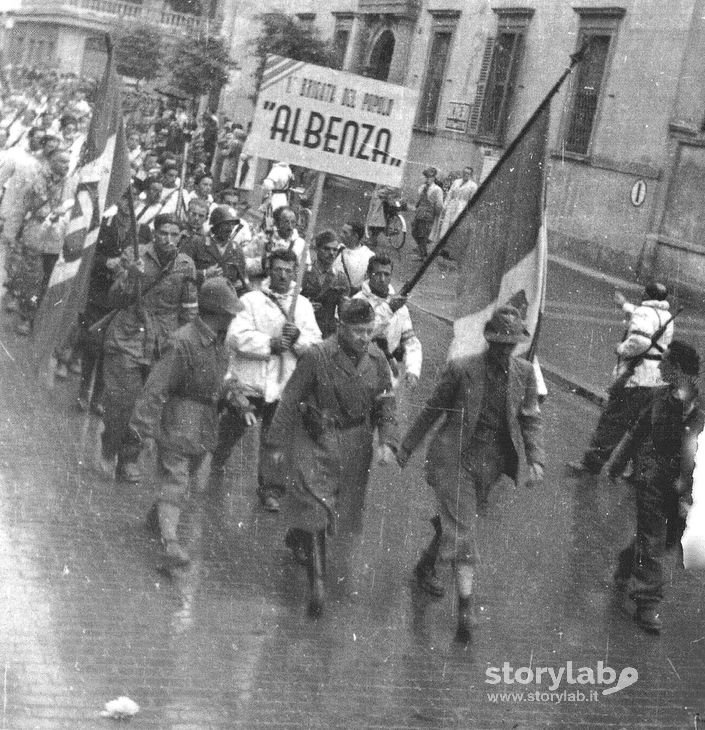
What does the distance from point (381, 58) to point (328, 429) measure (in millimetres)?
30444

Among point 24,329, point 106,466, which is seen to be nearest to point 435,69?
point 24,329

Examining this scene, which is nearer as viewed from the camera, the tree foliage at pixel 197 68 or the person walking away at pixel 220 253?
the person walking away at pixel 220 253

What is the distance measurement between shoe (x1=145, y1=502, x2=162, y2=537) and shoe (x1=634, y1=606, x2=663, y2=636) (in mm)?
2704

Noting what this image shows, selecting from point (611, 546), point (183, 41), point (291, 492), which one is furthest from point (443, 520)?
point (183, 41)

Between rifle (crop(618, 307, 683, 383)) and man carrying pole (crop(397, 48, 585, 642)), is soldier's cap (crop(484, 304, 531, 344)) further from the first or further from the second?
rifle (crop(618, 307, 683, 383))

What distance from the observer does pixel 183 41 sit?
35.2 m

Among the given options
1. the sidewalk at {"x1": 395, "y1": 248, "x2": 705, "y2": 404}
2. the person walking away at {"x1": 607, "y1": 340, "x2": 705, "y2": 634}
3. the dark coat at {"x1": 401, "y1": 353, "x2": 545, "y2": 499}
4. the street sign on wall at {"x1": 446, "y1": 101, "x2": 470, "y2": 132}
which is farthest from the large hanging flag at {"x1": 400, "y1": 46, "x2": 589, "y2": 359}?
the street sign on wall at {"x1": 446, "y1": 101, "x2": 470, "y2": 132}

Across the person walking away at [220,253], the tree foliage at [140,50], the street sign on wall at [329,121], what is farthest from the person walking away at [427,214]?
the tree foliage at [140,50]

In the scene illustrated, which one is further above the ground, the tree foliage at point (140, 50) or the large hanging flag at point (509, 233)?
the tree foliage at point (140, 50)

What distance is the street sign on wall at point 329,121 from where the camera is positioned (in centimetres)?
898

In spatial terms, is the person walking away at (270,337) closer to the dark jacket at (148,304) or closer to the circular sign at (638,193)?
the dark jacket at (148,304)

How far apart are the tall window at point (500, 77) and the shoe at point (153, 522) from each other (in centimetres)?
2278

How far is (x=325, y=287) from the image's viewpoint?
1061cm

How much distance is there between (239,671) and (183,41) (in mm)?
30935
